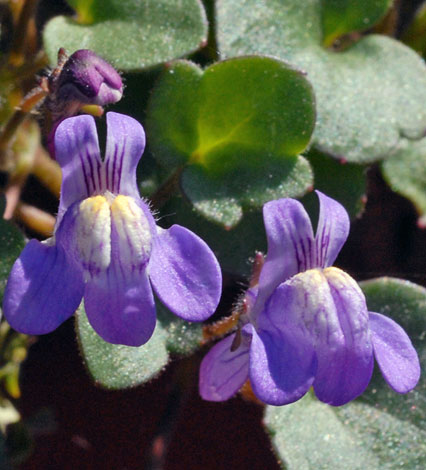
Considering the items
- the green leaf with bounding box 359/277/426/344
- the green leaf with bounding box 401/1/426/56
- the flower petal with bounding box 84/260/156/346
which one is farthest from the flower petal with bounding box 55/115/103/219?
the green leaf with bounding box 401/1/426/56

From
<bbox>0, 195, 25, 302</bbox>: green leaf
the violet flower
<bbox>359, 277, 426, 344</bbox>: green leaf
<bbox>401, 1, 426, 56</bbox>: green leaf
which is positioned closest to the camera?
the violet flower

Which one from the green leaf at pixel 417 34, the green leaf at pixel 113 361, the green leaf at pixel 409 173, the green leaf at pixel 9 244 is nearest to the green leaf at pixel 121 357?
the green leaf at pixel 113 361

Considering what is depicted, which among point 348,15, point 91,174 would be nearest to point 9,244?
point 91,174

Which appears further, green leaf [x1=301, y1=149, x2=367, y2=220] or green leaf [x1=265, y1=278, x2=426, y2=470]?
green leaf [x1=301, y1=149, x2=367, y2=220]

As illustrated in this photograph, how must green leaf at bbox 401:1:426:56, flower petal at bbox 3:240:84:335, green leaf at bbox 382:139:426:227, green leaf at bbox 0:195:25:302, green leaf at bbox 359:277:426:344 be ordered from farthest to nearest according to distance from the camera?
green leaf at bbox 401:1:426:56, green leaf at bbox 382:139:426:227, green leaf at bbox 359:277:426:344, green leaf at bbox 0:195:25:302, flower petal at bbox 3:240:84:335

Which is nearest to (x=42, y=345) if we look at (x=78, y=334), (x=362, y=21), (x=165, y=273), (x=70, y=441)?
(x=70, y=441)

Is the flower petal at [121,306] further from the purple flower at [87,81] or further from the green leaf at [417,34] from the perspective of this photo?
the green leaf at [417,34]

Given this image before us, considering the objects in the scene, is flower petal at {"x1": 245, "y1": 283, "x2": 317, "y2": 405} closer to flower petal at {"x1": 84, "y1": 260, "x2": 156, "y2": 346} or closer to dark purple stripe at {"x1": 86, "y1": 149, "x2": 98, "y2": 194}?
flower petal at {"x1": 84, "y1": 260, "x2": 156, "y2": 346}
